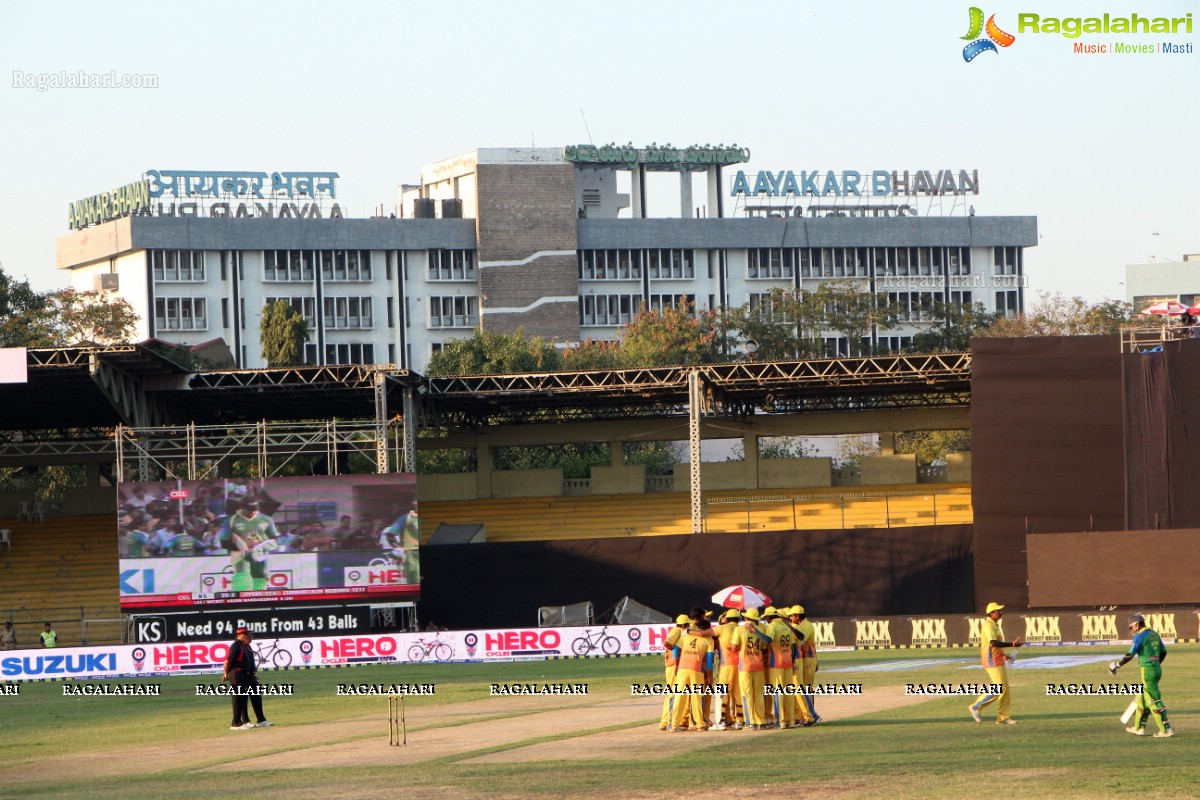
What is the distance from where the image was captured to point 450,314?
11506 centimetres

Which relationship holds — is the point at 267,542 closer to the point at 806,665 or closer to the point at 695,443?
the point at 695,443

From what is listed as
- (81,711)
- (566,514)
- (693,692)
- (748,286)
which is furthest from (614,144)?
(693,692)

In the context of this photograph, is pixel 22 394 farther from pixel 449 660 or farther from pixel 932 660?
pixel 932 660

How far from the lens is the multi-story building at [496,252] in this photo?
11175cm

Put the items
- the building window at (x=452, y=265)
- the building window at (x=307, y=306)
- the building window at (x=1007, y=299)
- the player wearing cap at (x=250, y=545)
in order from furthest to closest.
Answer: the building window at (x=1007, y=299), the building window at (x=452, y=265), the building window at (x=307, y=306), the player wearing cap at (x=250, y=545)

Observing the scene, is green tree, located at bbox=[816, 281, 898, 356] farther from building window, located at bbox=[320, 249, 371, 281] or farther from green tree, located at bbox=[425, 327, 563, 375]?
building window, located at bbox=[320, 249, 371, 281]

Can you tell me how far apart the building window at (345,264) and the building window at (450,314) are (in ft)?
16.5

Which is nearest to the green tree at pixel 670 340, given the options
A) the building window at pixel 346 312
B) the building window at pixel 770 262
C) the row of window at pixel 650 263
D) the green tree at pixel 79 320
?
the row of window at pixel 650 263

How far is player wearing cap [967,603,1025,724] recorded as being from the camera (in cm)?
2184

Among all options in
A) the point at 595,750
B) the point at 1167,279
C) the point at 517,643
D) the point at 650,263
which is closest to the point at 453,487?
the point at 517,643

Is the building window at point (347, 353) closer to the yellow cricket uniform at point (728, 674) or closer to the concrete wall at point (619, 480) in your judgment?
the concrete wall at point (619, 480)

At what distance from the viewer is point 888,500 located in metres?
55.5

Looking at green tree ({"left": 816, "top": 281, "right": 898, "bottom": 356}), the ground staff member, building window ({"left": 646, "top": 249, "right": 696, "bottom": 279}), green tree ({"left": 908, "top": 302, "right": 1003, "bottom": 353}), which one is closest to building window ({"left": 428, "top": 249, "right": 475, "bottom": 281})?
building window ({"left": 646, "top": 249, "right": 696, "bottom": 279})

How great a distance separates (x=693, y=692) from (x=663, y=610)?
27702mm
